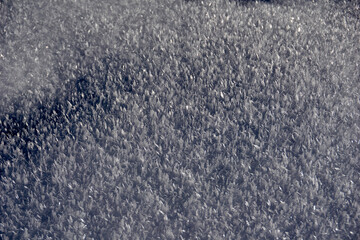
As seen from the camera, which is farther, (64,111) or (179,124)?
(64,111)

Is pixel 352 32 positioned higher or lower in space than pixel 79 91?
higher

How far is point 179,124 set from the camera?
282 centimetres

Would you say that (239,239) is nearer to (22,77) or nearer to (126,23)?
(22,77)

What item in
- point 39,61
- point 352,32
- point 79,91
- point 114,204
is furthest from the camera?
point 352,32

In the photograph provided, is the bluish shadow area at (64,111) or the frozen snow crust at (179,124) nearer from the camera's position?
the frozen snow crust at (179,124)

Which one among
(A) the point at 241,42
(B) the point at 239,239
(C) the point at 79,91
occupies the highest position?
(A) the point at 241,42

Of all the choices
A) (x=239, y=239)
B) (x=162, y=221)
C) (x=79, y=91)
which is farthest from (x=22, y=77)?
(x=239, y=239)

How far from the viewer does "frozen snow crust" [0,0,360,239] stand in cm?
225

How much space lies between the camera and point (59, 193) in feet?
7.74

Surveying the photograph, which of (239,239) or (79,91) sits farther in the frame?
(79,91)

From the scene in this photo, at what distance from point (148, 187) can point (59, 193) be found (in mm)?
543

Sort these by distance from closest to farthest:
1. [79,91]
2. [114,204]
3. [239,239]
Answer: [239,239], [114,204], [79,91]

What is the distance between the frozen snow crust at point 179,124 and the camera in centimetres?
225

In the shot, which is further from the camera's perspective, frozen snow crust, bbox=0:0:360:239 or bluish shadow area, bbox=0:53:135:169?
bluish shadow area, bbox=0:53:135:169
